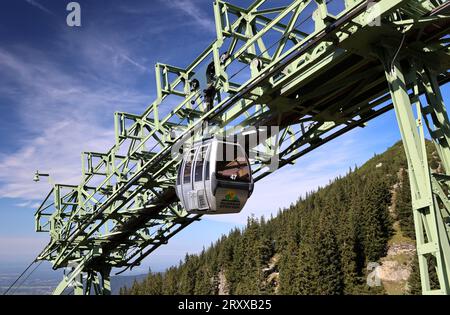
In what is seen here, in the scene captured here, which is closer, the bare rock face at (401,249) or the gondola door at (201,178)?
the gondola door at (201,178)

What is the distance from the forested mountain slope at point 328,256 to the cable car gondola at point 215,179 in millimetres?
56073

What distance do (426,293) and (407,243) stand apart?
92.2 m

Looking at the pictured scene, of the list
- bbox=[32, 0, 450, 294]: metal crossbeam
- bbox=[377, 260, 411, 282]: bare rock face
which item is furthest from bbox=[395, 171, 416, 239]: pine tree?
bbox=[32, 0, 450, 294]: metal crossbeam

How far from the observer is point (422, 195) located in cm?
911

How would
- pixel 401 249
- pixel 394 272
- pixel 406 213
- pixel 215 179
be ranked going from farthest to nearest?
pixel 401 249 → pixel 406 213 → pixel 394 272 → pixel 215 179

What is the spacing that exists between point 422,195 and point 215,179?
560cm

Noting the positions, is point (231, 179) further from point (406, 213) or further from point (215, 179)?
point (406, 213)

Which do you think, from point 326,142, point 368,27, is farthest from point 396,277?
point 368,27

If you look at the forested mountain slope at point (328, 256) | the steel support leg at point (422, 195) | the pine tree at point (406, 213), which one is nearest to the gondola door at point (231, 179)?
the steel support leg at point (422, 195)

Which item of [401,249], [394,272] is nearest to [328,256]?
[394,272]

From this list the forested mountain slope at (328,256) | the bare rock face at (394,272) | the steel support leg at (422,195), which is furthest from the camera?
the bare rock face at (394,272)

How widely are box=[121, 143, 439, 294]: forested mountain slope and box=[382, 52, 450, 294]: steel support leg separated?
5787cm

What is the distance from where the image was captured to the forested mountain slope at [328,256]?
70.7 meters

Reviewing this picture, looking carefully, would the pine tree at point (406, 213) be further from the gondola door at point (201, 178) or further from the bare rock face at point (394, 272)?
the gondola door at point (201, 178)
